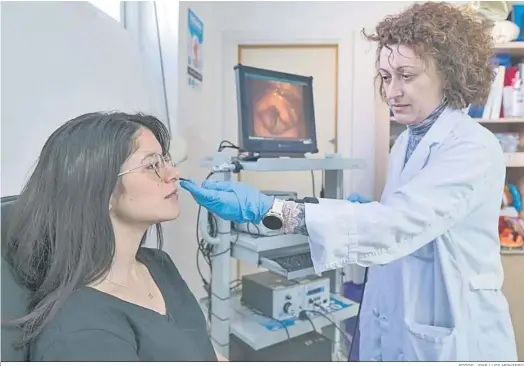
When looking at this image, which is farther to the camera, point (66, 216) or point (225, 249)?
point (225, 249)

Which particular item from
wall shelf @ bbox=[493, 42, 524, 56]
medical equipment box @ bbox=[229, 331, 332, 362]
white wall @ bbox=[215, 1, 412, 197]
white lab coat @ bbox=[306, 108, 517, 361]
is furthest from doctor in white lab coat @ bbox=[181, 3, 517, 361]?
white wall @ bbox=[215, 1, 412, 197]

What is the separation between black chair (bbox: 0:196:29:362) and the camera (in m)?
0.74

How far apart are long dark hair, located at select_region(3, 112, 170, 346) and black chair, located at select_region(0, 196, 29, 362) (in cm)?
1

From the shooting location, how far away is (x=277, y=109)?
1628 millimetres

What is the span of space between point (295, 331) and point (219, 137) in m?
1.53

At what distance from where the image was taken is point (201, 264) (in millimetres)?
2393

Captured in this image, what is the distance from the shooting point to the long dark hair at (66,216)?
841 millimetres

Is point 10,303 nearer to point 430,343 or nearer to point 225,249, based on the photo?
point 225,249

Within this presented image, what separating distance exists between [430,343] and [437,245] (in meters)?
0.26

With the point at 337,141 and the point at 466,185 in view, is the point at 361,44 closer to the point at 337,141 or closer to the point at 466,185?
the point at 337,141

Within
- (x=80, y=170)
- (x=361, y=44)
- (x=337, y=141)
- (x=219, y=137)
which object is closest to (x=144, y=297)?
(x=80, y=170)

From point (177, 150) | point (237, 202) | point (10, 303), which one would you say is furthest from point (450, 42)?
point (10, 303)

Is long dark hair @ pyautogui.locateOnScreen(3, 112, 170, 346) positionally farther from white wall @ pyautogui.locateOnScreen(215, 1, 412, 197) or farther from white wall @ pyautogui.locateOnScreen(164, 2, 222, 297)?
white wall @ pyautogui.locateOnScreen(215, 1, 412, 197)

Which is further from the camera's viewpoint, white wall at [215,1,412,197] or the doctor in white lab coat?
white wall at [215,1,412,197]
